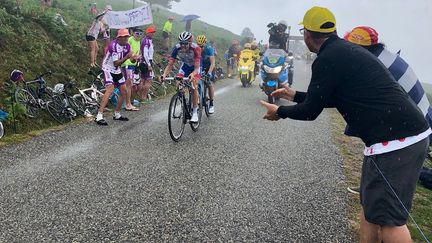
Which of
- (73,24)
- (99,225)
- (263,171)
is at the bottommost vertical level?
(263,171)

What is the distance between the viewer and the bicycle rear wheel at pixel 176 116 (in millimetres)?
7531

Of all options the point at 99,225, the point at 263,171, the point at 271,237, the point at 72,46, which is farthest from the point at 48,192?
the point at 72,46

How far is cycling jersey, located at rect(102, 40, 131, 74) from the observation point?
9.05 meters

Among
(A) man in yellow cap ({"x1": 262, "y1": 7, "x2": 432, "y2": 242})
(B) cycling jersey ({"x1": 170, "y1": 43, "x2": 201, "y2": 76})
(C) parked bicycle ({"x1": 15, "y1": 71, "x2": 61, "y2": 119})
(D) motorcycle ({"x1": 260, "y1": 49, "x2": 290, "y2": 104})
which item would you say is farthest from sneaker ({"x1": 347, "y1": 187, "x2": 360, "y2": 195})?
(D) motorcycle ({"x1": 260, "y1": 49, "x2": 290, "y2": 104})

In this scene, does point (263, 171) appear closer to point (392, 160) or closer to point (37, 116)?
point (392, 160)

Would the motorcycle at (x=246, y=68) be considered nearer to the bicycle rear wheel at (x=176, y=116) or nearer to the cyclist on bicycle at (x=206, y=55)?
the cyclist on bicycle at (x=206, y=55)

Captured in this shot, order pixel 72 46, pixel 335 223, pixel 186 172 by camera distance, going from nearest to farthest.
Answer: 1. pixel 335 223
2. pixel 186 172
3. pixel 72 46

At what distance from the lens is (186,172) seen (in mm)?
5816

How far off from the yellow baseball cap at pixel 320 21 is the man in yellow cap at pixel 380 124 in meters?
0.15

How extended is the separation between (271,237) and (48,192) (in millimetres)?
2882

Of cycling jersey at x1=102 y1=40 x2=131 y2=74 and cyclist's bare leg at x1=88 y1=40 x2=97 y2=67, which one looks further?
cyclist's bare leg at x1=88 y1=40 x2=97 y2=67

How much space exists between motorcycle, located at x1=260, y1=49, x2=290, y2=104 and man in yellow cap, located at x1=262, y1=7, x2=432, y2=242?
10315 mm

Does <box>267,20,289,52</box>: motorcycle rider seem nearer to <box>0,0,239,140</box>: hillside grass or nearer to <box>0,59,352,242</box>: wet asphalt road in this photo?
<box>0,0,239,140</box>: hillside grass

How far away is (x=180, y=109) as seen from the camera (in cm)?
812
